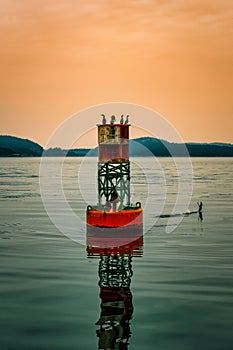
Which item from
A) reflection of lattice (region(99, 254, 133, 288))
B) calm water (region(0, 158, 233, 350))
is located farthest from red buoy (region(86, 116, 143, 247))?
reflection of lattice (region(99, 254, 133, 288))

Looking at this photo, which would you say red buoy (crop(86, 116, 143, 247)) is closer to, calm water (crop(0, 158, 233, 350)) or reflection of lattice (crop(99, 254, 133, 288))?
calm water (crop(0, 158, 233, 350))

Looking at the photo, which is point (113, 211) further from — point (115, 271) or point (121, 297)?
point (121, 297)

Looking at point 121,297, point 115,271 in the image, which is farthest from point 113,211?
point 121,297

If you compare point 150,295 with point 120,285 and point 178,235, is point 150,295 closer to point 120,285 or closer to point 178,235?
point 120,285

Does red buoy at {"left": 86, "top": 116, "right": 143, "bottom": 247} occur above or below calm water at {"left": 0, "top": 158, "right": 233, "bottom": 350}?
above

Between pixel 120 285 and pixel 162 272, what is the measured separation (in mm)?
4071

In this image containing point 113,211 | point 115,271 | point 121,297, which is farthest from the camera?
point 113,211

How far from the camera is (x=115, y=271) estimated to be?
1425 inches

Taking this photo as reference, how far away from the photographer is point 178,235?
53.4 meters

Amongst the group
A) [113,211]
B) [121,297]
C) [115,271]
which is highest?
[113,211]

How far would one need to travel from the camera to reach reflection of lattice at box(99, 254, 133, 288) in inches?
1296

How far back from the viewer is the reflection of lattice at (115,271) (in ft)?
108

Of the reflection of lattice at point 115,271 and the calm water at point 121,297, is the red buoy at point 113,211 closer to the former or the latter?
the calm water at point 121,297

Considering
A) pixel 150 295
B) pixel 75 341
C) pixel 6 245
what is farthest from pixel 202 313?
pixel 6 245
